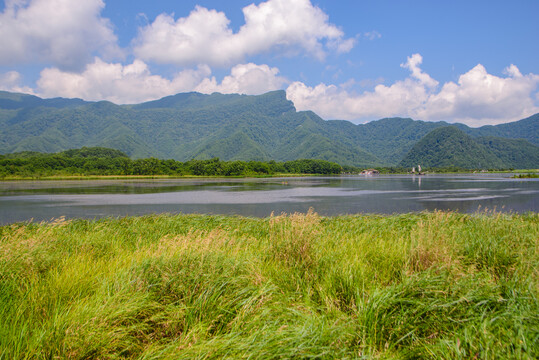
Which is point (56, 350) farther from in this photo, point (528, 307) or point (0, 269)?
point (528, 307)

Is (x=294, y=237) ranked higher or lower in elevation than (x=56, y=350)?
higher

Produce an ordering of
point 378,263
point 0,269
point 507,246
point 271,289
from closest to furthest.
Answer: point 271,289, point 0,269, point 378,263, point 507,246

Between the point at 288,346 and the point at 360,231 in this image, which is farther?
the point at 360,231

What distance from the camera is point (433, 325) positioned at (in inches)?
171

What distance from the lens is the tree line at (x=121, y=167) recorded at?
122556 mm

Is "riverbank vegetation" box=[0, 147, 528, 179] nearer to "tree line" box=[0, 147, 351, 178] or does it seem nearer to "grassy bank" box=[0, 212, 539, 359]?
"tree line" box=[0, 147, 351, 178]

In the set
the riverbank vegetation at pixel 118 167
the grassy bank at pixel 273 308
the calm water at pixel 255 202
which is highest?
the riverbank vegetation at pixel 118 167

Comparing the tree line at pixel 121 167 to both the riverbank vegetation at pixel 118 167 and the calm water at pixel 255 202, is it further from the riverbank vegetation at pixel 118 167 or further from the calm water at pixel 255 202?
the calm water at pixel 255 202

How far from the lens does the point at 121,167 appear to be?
15112 cm

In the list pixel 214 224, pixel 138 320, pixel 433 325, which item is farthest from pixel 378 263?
pixel 214 224

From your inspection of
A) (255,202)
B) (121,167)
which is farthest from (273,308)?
(121,167)

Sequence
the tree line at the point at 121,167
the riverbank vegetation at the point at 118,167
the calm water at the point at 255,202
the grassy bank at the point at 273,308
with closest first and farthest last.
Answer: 1. the grassy bank at the point at 273,308
2. the calm water at the point at 255,202
3. the riverbank vegetation at the point at 118,167
4. the tree line at the point at 121,167

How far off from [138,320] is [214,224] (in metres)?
12.2

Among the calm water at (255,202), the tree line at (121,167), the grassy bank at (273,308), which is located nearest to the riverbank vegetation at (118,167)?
the tree line at (121,167)
